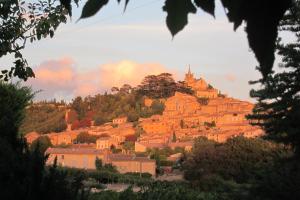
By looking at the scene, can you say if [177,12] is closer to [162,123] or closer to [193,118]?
[162,123]

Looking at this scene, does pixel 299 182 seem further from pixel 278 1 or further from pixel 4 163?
pixel 278 1

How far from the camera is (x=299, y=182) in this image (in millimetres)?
14555

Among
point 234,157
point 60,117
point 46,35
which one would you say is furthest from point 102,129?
point 46,35

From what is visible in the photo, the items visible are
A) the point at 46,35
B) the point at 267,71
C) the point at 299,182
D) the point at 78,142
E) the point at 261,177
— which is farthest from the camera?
the point at 78,142

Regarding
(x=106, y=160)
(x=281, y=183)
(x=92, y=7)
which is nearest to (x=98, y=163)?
(x=106, y=160)

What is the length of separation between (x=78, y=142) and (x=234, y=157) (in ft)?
219

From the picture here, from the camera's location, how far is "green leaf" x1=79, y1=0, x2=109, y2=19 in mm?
771

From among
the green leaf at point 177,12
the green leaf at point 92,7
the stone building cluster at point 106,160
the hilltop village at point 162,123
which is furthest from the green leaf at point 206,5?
the hilltop village at point 162,123

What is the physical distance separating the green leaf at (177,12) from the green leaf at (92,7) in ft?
0.28

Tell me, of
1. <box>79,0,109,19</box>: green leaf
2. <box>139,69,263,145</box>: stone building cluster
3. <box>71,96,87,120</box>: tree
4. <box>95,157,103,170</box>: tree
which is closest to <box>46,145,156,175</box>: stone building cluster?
<box>95,157,103,170</box>: tree

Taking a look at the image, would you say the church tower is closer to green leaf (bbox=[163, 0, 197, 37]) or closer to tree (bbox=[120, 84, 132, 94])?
tree (bbox=[120, 84, 132, 94])

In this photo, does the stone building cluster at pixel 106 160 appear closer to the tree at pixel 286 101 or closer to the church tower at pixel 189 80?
the tree at pixel 286 101

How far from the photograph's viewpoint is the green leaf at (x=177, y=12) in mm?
770

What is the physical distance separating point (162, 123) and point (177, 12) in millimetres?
101203
